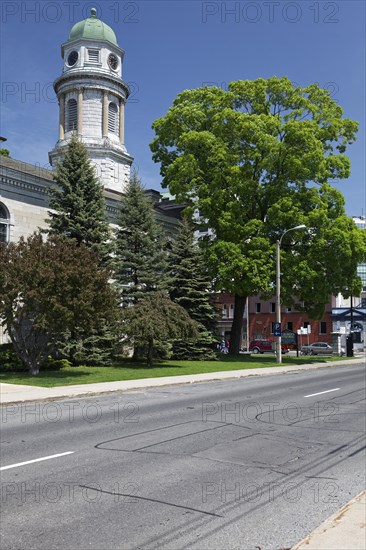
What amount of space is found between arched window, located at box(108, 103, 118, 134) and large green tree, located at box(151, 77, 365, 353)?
9.67 metres

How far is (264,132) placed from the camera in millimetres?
35844

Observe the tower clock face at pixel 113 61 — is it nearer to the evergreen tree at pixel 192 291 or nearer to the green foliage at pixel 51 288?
the evergreen tree at pixel 192 291

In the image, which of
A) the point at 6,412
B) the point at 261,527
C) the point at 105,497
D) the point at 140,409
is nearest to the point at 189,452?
the point at 105,497

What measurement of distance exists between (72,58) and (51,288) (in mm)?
32620

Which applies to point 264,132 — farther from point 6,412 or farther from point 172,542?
point 172,542

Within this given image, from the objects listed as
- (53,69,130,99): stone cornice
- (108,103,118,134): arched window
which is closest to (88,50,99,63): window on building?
(53,69,130,99): stone cornice

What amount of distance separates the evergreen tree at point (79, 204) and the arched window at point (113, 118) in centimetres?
1659

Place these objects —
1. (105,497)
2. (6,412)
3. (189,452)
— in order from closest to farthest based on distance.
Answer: (105,497), (189,452), (6,412)

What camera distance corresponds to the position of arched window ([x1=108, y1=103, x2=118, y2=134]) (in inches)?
1832

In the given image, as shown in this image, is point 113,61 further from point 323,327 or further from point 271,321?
point 323,327

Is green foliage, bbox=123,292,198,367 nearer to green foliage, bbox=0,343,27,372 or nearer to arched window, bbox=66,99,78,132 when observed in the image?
green foliage, bbox=0,343,27,372

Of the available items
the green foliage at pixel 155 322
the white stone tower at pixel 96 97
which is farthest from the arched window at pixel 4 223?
the white stone tower at pixel 96 97

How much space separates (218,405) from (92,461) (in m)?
7.10

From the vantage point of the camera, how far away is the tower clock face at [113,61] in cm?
4725
